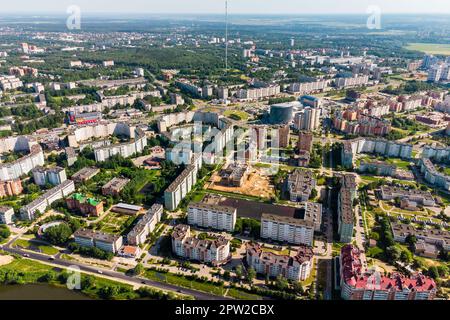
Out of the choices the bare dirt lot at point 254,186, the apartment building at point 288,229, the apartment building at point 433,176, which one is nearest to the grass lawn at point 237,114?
the bare dirt lot at point 254,186

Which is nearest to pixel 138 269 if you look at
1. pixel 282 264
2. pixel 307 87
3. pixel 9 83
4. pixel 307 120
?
pixel 282 264

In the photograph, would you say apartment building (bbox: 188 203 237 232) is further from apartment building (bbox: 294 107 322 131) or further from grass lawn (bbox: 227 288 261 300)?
apartment building (bbox: 294 107 322 131)

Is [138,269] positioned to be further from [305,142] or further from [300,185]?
[305,142]

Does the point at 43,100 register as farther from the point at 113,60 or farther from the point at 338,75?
the point at 338,75
